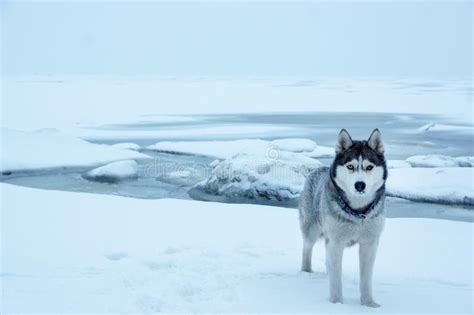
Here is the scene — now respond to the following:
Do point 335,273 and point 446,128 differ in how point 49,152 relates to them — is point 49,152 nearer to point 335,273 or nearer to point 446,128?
point 335,273

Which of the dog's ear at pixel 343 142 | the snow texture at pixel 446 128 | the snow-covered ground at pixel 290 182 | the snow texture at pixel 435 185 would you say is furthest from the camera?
the snow texture at pixel 446 128

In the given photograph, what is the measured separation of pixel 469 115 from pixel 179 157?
13.8m

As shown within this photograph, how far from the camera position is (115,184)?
932 cm

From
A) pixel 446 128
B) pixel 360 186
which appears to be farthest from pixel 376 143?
pixel 446 128

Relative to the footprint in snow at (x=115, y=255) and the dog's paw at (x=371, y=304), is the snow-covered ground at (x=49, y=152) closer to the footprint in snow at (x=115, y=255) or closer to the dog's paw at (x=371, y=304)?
the footprint in snow at (x=115, y=255)

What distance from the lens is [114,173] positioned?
994 centimetres

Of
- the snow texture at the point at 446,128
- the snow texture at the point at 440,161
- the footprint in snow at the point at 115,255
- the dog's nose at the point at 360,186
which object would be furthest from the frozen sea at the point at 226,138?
the dog's nose at the point at 360,186

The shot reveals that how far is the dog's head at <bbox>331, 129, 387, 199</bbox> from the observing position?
3.68 metres

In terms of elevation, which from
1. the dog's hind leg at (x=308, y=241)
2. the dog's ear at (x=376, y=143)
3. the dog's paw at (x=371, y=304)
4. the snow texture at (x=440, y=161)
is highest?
the dog's ear at (x=376, y=143)

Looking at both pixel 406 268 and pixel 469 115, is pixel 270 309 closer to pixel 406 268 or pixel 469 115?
pixel 406 268

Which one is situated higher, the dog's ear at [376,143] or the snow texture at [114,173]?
the dog's ear at [376,143]

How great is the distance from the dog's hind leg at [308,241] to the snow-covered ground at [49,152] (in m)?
7.49

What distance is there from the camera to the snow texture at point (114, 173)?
9.77m

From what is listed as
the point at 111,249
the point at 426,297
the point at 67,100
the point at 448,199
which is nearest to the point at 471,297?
the point at 426,297
